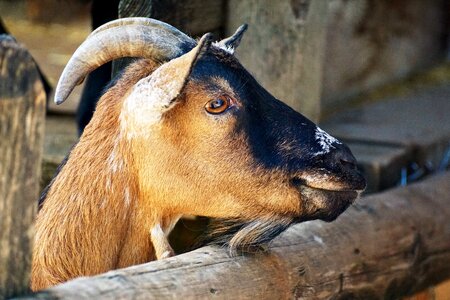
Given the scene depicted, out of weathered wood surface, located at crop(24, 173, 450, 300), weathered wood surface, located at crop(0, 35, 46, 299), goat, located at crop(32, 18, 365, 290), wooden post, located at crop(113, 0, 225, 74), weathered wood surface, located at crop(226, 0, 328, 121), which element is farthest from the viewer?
weathered wood surface, located at crop(226, 0, 328, 121)

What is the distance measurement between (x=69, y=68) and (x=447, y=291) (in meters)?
2.80

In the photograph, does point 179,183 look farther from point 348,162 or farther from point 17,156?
point 17,156

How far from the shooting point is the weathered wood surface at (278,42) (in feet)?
18.0

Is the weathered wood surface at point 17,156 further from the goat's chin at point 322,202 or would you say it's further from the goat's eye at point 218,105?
the goat's chin at point 322,202

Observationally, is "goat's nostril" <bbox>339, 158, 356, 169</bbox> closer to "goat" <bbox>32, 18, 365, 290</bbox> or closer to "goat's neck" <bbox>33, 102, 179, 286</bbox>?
"goat" <bbox>32, 18, 365, 290</bbox>

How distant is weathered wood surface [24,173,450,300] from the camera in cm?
317

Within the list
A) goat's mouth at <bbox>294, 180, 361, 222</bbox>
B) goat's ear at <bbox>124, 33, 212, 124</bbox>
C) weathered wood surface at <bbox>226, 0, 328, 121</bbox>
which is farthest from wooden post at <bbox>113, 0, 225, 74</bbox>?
goat's mouth at <bbox>294, 180, 361, 222</bbox>

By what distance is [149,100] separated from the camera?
12.6 ft

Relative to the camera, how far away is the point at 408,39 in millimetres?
8883

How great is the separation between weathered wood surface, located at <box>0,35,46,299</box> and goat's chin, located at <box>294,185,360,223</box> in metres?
1.40

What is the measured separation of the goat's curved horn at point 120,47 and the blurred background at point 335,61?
0.77m

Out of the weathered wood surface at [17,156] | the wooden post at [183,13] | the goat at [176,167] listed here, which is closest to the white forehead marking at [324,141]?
the goat at [176,167]

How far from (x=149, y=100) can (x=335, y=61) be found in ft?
13.0

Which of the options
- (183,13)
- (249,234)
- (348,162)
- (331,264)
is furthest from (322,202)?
(183,13)
